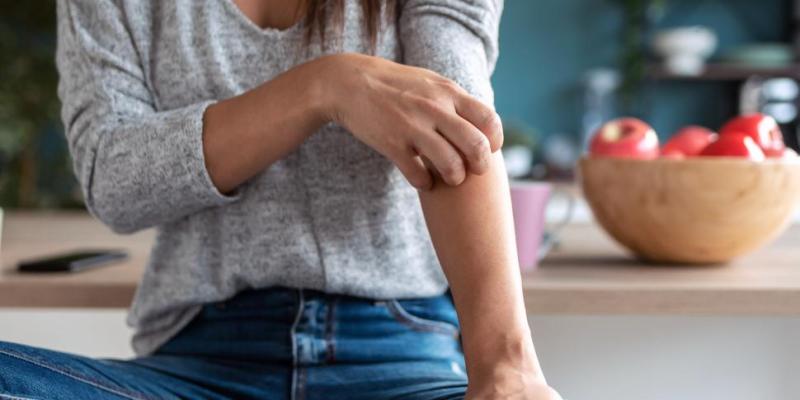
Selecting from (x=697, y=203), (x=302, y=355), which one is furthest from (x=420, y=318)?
(x=697, y=203)

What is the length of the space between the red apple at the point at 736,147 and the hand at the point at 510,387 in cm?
57

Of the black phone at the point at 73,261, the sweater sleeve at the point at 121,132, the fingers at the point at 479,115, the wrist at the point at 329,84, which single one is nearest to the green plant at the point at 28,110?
the black phone at the point at 73,261

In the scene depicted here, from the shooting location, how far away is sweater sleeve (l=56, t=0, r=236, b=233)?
2.85 ft

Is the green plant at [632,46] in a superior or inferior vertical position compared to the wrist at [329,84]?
inferior

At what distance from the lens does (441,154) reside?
74 centimetres

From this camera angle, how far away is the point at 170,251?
975mm

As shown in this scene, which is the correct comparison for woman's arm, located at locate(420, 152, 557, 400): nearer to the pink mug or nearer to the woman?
the woman

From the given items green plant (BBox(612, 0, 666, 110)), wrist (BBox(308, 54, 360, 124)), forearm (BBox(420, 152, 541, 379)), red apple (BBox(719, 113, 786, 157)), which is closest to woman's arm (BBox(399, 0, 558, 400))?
forearm (BBox(420, 152, 541, 379))

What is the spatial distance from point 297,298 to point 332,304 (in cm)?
3

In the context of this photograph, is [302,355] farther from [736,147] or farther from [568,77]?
[568,77]

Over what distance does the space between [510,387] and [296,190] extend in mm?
327

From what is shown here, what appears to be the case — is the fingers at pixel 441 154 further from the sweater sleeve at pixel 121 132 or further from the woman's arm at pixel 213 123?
the sweater sleeve at pixel 121 132

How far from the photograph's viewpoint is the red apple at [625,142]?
1.24m

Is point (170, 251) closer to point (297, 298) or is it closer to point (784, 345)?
point (297, 298)
